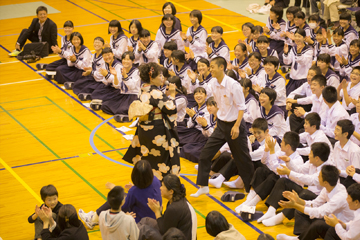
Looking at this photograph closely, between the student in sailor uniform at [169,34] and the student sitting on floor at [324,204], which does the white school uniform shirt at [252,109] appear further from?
the student in sailor uniform at [169,34]

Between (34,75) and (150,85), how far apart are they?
5.69 m

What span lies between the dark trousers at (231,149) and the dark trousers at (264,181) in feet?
0.49

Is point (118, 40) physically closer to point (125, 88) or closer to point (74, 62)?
point (74, 62)

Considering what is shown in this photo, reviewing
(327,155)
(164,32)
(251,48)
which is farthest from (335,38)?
(327,155)

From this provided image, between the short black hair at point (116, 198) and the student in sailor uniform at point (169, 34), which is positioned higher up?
the short black hair at point (116, 198)

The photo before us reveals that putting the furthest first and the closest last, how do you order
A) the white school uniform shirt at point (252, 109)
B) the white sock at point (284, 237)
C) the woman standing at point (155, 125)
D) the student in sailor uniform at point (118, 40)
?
1. the student in sailor uniform at point (118, 40)
2. the white school uniform shirt at point (252, 109)
3. the woman standing at point (155, 125)
4. the white sock at point (284, 237)

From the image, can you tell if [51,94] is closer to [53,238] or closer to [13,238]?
[13,238]

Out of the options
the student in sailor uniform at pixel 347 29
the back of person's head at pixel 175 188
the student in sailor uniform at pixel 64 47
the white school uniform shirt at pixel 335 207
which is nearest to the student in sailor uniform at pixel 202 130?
the white school uniform shirt at pixel 335 207

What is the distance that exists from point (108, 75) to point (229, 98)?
371cm

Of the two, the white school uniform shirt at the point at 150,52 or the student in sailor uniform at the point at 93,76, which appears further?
the white school uniform shirt at the point at 150,52

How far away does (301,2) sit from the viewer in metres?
16.3

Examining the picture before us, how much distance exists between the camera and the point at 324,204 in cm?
525

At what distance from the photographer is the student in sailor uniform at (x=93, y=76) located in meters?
9.60

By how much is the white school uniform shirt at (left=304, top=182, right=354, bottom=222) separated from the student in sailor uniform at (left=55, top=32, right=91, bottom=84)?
6.23 m
